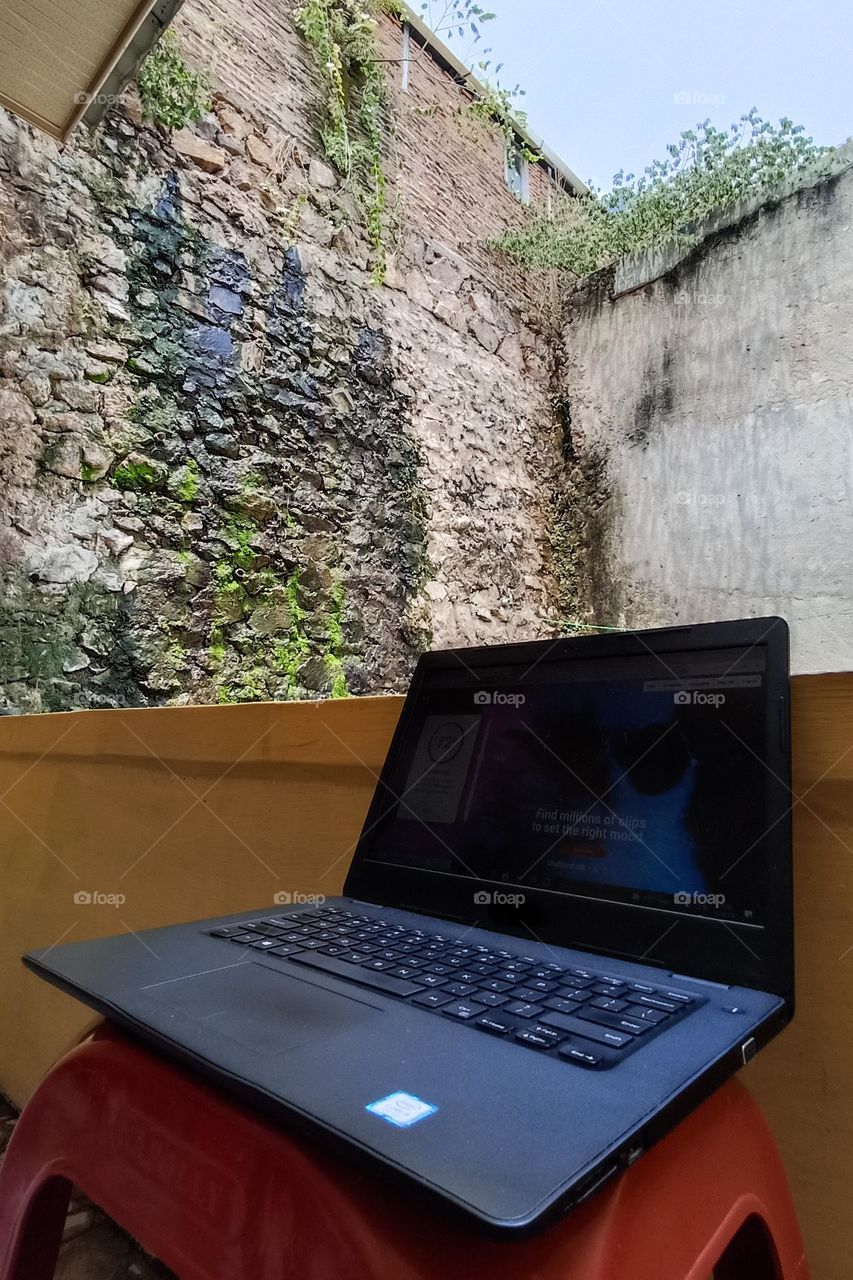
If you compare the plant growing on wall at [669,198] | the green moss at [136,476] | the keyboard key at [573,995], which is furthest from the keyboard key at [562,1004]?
the plant growing on wall at [669,198]

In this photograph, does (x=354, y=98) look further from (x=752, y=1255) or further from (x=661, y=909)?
(x=752, y=1255)

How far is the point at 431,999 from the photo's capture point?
394 mm

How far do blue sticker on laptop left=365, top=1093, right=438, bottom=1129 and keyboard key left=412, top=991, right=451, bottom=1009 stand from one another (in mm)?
89

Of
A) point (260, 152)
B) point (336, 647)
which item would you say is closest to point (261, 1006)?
point (336, 647)

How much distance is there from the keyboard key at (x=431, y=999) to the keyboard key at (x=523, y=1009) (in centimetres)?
3

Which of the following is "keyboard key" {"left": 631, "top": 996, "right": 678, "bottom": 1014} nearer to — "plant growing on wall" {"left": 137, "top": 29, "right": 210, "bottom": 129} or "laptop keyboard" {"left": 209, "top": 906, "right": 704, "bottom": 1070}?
"laptop keyboard" {"left": 209, "top": 906, "right": 704, "bottom": 1070}

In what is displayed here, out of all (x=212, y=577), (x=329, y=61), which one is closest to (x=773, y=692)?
(x=212, y=577)

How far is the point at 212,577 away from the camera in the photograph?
7.48 ft

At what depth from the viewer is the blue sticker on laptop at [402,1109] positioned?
0.91 ft

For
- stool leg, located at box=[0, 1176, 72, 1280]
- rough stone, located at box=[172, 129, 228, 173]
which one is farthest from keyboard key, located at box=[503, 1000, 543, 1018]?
rough stone, located at box=[172, 129, 228, 173]

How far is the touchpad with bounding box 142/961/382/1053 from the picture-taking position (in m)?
0.36

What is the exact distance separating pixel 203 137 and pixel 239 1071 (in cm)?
293

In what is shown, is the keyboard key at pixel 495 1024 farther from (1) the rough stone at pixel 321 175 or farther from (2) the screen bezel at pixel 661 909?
(1) the rough stone at pixel 321 175

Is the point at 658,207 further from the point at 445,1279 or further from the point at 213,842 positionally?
the point at 445,1279
